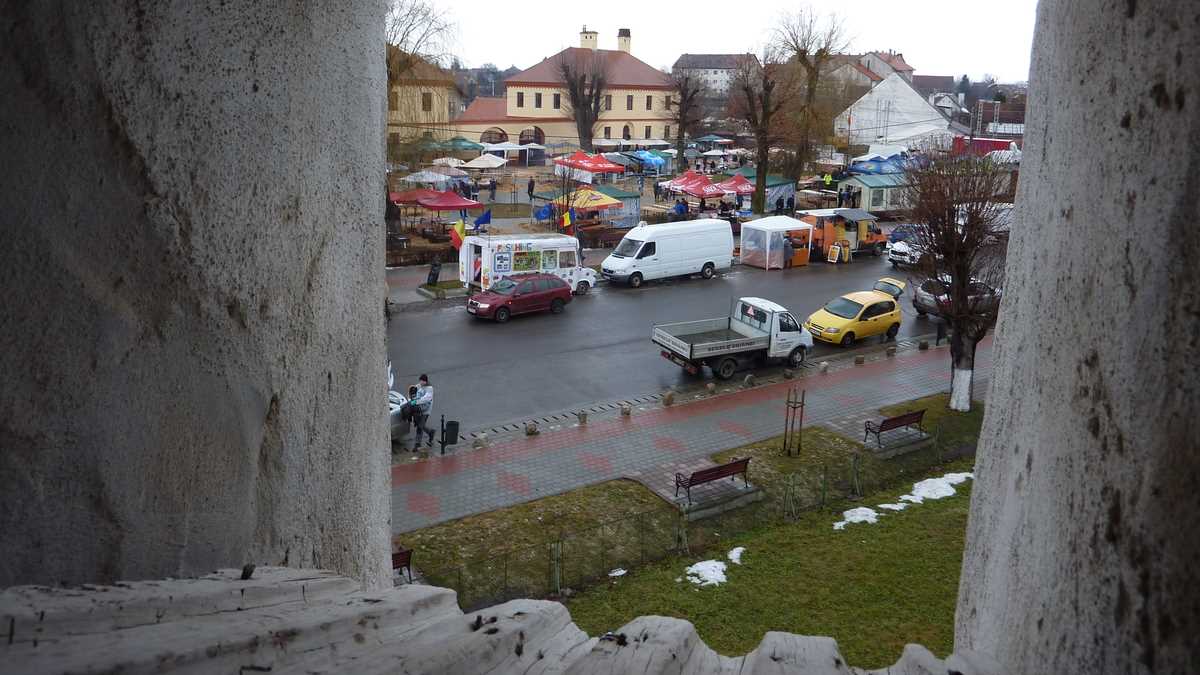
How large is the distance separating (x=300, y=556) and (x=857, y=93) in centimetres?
6880

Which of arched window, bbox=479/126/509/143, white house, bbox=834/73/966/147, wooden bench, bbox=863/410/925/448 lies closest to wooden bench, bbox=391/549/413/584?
wooden bench, bbox=863/410/925/448

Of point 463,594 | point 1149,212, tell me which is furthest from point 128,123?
point 463,594

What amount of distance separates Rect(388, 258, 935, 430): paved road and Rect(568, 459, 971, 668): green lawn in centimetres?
613

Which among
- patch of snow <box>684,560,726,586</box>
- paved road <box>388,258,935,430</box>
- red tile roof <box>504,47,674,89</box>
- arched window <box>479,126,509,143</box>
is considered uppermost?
red tile roof <box>504,47,674,89</box>

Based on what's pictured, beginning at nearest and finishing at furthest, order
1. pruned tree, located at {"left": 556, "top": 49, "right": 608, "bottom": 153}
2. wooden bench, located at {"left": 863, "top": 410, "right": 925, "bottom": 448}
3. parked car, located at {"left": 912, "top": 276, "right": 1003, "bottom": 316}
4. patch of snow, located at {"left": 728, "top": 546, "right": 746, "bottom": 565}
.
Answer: patch of snow, located at {"left": 728, "top": 546, "right": 746, "bottom": 565} < wooden bench, located at {"left": 863, "top": 410, "right": 925, "bottom": 448} < parked car, located at {"left": 912, "top": 276, "right": 1003, "bottom": 316} < pruned tree, located at {"left": 556, "top": 49, "right": 608, "bottom": 153}

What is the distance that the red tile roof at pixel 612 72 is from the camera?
216 ft

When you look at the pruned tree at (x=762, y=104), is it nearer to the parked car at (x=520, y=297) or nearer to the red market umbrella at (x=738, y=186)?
the red market umbrella at (x=738, y=186)

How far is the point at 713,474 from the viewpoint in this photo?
45.4 ft

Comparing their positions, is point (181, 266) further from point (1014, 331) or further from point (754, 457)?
point (754, 457)

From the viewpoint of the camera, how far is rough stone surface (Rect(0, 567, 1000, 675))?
4.06 feet

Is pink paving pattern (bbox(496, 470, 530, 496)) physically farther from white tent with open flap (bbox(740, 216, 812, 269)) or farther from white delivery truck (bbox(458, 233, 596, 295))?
white tent with open flap (bbox(740, 216, 812, 269))

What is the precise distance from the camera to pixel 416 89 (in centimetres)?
3584

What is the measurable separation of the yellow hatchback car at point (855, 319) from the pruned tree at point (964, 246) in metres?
4.22

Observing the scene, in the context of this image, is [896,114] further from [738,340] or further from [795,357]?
[738,340]
